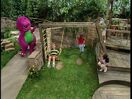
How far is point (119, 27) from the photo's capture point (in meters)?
6.29

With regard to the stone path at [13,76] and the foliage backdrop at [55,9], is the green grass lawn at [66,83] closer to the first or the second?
the stone path at [13,76]

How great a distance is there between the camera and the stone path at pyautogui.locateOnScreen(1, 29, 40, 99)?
985 cm

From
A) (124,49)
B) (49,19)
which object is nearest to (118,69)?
(124,49)

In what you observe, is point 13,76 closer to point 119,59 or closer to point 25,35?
point 25,35

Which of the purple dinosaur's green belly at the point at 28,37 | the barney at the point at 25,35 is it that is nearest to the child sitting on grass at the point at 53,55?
the barney at the point at 25,35

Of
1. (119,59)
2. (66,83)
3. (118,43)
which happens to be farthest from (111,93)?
(118,43)

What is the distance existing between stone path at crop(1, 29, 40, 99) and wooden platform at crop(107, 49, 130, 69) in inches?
172

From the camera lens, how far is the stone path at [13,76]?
985cm

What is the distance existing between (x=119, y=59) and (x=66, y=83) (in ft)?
15.4

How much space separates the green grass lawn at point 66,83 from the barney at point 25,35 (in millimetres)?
1458

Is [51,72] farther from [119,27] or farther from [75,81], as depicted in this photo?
[119,27]

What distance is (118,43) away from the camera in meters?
5.88

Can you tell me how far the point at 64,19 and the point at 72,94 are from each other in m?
5.93

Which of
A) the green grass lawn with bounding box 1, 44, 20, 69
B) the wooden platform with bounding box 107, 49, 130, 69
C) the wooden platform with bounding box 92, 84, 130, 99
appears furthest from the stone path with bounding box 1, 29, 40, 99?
the wooden platform with bounding box 107, 49, 130, 69
